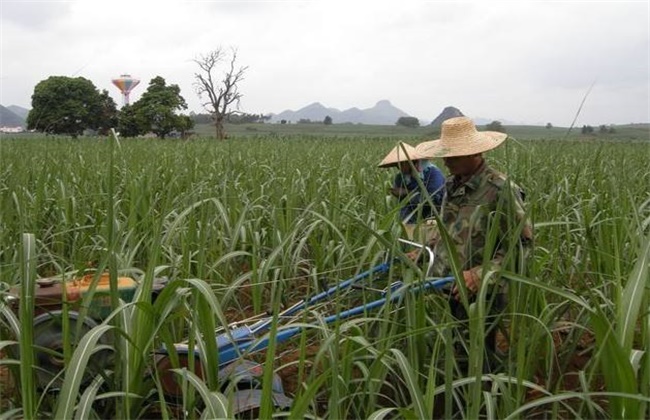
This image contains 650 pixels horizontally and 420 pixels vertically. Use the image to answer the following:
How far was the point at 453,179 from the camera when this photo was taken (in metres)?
2.63

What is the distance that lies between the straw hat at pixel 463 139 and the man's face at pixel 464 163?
56 millimetres

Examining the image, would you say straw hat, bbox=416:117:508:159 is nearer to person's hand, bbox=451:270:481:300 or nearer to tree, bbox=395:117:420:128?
person's hand, bbox=451:270:481:300

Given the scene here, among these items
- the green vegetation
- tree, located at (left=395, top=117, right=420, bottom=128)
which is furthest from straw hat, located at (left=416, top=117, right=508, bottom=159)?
tree, located at (left=395, top=117, right=420, bottom=128)

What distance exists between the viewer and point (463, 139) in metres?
2.45

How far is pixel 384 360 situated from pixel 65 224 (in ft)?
8.02

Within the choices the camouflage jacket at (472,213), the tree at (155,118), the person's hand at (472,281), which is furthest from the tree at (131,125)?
the person's hand at (472,281)

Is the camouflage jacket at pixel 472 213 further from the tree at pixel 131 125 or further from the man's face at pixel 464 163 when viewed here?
the tree at pixel 131 125

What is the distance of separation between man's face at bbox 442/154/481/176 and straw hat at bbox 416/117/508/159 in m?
0.06

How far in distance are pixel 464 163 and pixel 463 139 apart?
10cm

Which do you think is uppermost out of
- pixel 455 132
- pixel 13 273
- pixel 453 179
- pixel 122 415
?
pixel 455 132

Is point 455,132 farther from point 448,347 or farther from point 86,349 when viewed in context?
point 86,349

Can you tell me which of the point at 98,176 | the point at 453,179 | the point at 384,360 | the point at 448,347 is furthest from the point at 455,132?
the point at 98,176

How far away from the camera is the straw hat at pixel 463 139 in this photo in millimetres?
2373

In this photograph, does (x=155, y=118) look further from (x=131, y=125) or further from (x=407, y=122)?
(x=407, y=122)
